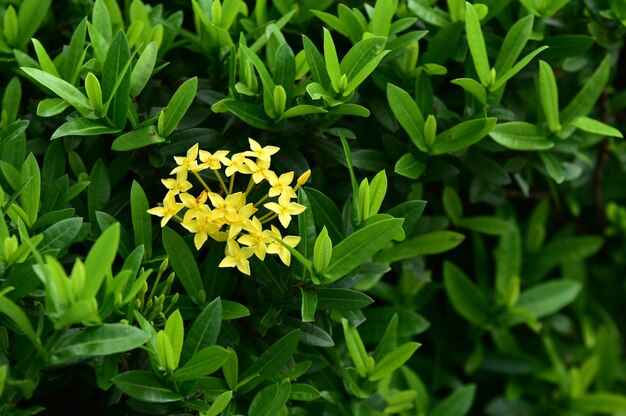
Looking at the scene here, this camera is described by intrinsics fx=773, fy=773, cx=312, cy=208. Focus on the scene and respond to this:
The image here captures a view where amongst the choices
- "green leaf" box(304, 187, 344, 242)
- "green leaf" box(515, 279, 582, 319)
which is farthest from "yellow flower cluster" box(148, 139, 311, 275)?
"green leaf" box(515, 279, 582, 319)

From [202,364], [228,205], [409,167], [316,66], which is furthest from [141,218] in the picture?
[409,167]

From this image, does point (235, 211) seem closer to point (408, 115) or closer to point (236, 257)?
→ point (236, 257)

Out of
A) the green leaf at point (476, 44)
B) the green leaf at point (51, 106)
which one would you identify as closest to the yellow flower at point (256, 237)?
the green leaf at point (51, 106)

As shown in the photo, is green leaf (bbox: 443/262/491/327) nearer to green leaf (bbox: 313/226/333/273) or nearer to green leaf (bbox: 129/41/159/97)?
green leaf (bbox: 313/226/333/273)

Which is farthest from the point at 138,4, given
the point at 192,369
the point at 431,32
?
the point at 192,369

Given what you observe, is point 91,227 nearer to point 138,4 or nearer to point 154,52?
point 154,52

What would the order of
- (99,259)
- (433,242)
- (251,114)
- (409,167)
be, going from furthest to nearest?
(433,242) < (409,167) < (251,114) < (99,259)

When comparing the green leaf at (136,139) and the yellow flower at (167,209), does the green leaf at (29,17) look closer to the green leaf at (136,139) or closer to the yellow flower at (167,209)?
the green leaf at (136,139)
